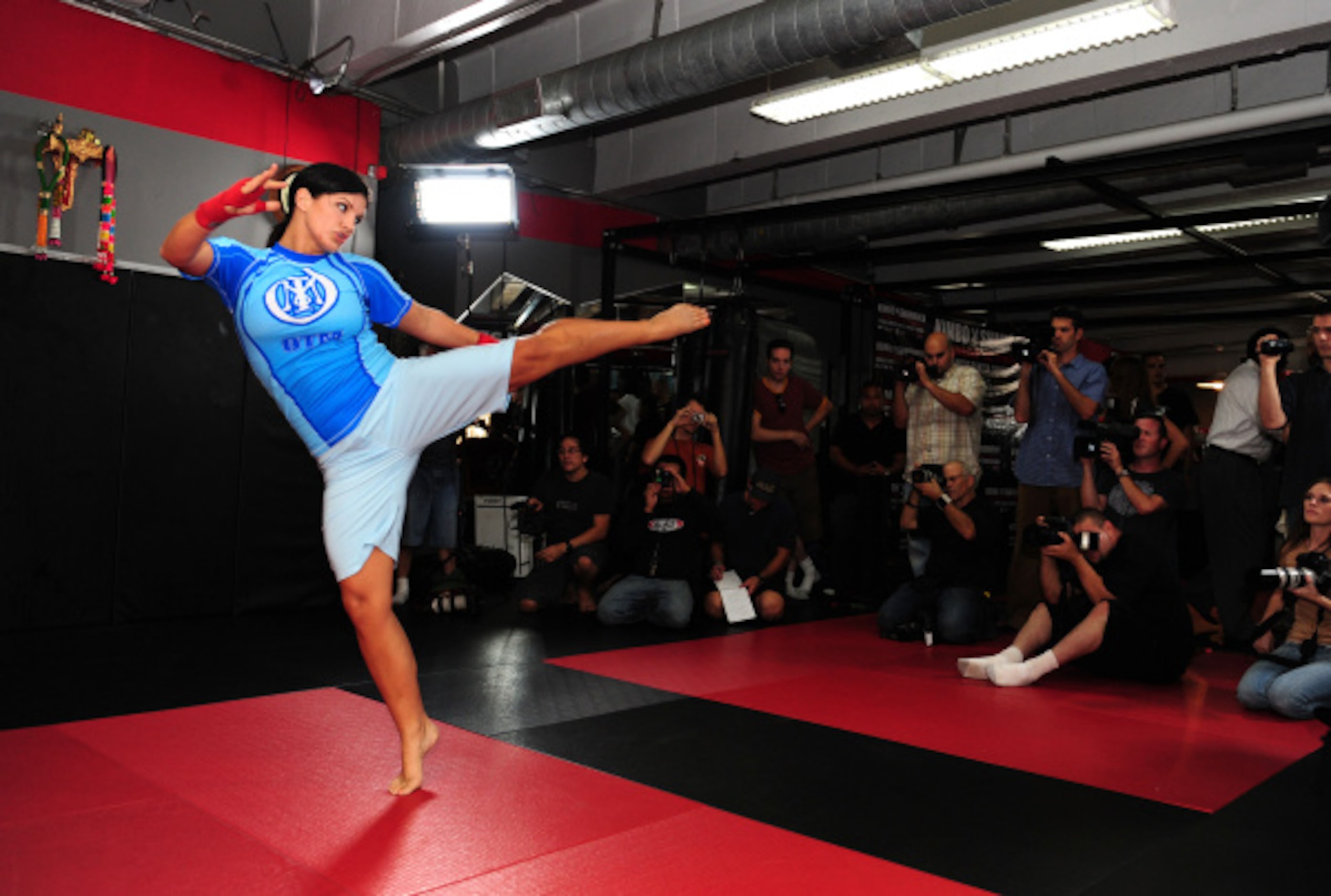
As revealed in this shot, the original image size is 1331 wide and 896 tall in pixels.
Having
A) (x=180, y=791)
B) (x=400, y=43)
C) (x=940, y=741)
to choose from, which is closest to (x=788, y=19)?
(x=400, y=43)

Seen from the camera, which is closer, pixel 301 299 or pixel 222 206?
pixel 222 206

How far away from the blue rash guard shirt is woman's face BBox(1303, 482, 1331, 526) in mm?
3633

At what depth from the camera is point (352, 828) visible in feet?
8.26

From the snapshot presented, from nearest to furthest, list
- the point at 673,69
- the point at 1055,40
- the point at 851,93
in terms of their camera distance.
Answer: the point at 1055,40
the point at 673,69
the point at 851,93

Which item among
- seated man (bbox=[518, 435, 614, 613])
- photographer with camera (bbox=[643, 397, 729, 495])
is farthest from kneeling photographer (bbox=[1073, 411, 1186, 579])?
seated man (bbox=[518, 435, 614, 613])

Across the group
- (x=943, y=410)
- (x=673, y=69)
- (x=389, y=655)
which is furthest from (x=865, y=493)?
(x=389, y=655)

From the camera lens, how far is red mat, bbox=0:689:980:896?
7.30 ft

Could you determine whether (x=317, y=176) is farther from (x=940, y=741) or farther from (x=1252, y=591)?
(x=1252, y=591)

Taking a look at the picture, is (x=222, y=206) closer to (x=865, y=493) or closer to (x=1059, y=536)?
(x=1059, y=536)

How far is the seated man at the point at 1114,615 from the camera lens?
180 inches

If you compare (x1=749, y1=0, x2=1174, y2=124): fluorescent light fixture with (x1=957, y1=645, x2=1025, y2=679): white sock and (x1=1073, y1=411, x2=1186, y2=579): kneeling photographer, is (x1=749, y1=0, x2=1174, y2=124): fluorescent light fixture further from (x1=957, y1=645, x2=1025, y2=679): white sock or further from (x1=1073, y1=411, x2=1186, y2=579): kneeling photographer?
(x1=957, y1=645, x2=1025, y2=679): white sock

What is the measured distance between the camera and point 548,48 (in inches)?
284

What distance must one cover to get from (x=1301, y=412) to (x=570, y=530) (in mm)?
3956

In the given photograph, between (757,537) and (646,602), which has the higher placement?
(757,537)
